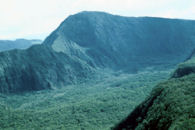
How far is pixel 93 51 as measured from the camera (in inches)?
6535

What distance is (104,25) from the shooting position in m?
191

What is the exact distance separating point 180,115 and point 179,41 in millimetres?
163324

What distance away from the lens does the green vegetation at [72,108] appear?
65.5 m

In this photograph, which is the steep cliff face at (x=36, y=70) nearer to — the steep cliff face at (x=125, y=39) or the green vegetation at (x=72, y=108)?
the green vegetation at (x=72, y=108)

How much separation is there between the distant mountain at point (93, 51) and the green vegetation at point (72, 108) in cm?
1405

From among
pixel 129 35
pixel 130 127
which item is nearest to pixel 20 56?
pixel 130 127

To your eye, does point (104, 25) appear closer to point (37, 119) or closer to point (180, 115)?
point (37, 119)

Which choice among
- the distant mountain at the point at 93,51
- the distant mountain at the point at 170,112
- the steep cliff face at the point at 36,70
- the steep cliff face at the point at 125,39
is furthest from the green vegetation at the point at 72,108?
the steep cliff face at the point at 125,39

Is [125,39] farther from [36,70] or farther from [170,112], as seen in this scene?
[170,112]

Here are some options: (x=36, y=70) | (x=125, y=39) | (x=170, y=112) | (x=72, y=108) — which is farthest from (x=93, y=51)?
(x=170, y=112)

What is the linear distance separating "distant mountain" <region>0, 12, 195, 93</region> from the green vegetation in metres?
14.1

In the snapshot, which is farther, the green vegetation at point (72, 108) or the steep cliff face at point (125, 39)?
the steep cliff face at point (125, 39)

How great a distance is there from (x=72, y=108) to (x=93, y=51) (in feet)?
306

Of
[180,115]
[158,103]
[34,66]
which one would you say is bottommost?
[34,66]
